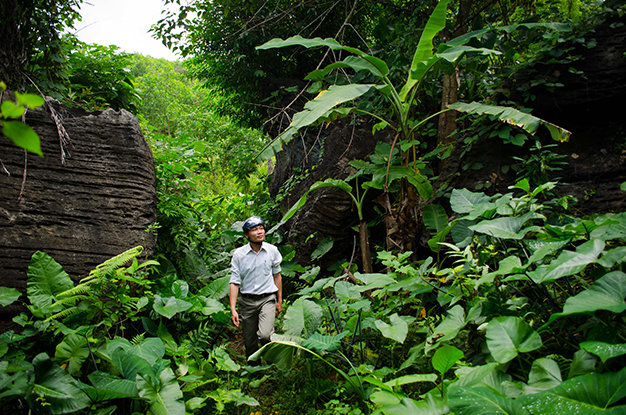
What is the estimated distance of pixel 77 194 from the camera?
3836 mm

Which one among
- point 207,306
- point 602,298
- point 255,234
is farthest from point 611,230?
point 207,306

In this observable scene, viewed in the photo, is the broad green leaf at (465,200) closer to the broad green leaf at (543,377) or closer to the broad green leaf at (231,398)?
the broad green leaf at (543,377)

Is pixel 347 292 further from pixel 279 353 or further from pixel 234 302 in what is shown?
pixel 234 302

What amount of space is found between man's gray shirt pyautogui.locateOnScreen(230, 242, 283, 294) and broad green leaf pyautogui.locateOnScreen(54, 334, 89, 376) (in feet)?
5.13

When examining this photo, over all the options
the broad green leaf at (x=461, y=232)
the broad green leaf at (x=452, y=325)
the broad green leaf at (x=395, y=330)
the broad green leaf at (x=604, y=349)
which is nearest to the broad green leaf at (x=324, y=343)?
the broad green leaf at (x=395, y=330)

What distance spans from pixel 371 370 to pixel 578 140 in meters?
3.46

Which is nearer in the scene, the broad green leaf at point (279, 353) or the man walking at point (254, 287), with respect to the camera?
the broad green leaf at point (279, 353)

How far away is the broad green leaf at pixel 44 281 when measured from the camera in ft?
9.95

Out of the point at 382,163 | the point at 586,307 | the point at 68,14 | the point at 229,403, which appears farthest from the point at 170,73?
the point at 586,307

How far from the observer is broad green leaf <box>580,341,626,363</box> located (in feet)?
4.42

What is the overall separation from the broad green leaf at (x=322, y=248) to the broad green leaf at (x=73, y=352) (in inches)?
122

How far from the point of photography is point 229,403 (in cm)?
296

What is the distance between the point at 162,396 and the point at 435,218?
2984 millimetres

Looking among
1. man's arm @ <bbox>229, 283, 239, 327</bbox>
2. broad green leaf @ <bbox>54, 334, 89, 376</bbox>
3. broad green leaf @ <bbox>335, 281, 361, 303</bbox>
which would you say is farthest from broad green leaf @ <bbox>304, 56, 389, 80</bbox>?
broad green leaf @ <bbox>54, 334, 89, 376</bbox>
